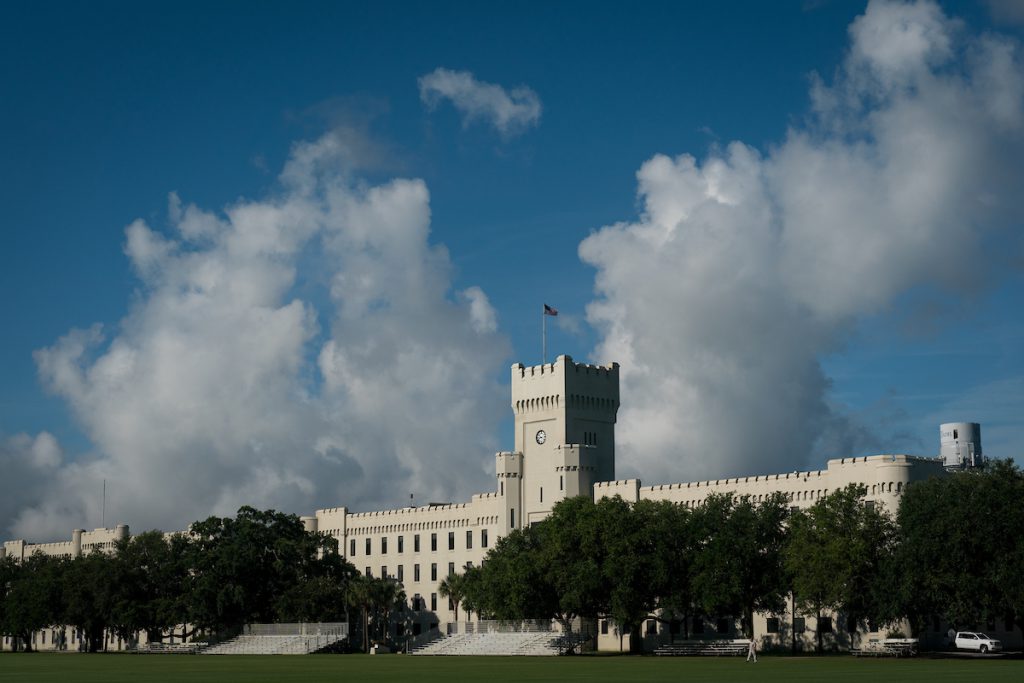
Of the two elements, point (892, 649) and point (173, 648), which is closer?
point (892, 649)

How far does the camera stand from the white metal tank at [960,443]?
380 ft

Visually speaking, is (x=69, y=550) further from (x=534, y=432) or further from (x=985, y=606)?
(x=985, y=606)

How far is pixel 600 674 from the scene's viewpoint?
53562 millimetres

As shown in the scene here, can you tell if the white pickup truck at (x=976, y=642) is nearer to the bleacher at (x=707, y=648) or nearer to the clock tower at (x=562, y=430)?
the bleacher at (x=707, y=648)

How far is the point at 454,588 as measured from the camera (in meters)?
122

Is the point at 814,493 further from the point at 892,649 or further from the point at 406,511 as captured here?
the point at 406,511

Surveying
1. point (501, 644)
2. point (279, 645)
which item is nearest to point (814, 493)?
point (501, 644)

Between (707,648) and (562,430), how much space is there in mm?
33364

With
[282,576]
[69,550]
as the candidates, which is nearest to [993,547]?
[282,576]

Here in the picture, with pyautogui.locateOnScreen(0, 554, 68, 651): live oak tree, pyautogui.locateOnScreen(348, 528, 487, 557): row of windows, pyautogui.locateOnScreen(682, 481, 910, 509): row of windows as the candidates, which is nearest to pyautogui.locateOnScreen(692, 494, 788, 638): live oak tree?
pyautogui.locateOnScreen(682, 481, 910, 509): row of windows

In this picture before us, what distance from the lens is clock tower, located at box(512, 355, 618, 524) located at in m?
122

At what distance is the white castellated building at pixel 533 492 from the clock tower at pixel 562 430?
0.10 m

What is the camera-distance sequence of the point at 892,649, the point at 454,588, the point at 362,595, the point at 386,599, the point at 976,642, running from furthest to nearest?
the point at 386,599 → the point at 362,595 → the point at 454,588 → the point at 976,642 → the point at 892,649

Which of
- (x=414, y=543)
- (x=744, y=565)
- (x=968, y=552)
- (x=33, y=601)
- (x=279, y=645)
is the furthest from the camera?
(x=33, y=601)
